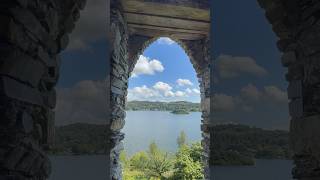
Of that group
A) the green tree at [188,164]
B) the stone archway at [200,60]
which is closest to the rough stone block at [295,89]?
the stone archway at [200,60]

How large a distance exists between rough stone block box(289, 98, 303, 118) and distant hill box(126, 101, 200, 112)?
35.1 feet

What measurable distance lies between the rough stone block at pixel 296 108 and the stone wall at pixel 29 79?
5.55ft

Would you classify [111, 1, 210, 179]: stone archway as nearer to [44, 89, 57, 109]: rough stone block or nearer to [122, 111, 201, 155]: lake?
[44, 89, 57, 109]: rough stone block

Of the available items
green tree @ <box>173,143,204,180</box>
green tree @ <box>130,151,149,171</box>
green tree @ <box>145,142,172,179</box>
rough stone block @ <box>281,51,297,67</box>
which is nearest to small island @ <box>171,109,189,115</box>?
green tree @ <box>145,142,172,179</box>

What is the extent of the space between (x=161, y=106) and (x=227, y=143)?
10382 mm

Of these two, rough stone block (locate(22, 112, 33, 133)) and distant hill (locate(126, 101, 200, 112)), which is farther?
distant hill (locate(126, 101, 200, 112))

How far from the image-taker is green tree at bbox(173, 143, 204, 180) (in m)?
10.1

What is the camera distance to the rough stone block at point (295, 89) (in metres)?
2.79

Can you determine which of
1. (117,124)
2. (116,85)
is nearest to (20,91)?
(116,85)

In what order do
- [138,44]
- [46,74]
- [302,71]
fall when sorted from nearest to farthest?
[46,74] → [302,71] → [138,44]

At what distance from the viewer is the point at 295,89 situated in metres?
2.85

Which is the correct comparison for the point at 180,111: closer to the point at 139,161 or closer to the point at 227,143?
the point at 139,161

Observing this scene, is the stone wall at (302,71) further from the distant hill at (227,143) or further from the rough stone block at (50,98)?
the distant hill at (227,143)

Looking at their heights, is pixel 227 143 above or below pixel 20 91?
below
